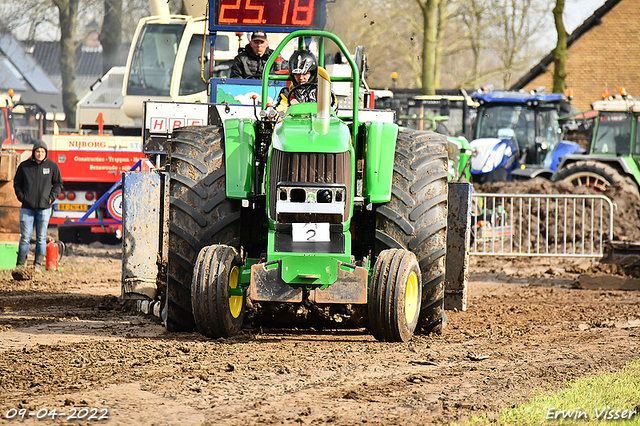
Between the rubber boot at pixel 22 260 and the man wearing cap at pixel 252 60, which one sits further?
the rubber boot at pixel 22 260

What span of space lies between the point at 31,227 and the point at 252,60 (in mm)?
4765

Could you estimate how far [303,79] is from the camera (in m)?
7.26

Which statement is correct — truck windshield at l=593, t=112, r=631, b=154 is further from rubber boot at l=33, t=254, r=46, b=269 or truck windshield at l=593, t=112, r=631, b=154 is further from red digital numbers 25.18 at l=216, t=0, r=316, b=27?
rubber boot at l=33, t=254, r=46, b=269

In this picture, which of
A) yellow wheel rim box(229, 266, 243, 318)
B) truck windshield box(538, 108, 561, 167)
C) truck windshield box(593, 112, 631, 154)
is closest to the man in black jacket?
yellow wheel rim box(229, 266, 243, 318)

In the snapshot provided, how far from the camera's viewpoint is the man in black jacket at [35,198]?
12477 mm

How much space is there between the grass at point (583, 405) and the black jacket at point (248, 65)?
224 inches

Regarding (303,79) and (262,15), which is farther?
(262,15)

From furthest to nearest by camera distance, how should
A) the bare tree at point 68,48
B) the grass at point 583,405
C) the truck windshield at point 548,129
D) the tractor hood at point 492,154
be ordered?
the bare tree at point 68,48 < the truck windshield at point 548,129 < the tractor hood at point 492,154 < the grass at point 583,405

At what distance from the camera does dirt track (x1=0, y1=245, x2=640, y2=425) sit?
4.56 metres

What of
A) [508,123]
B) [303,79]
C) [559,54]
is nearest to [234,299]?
[303,79]

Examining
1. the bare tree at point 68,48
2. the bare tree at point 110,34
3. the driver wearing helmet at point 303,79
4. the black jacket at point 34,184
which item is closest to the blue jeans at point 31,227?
the black jacket at point 34,184

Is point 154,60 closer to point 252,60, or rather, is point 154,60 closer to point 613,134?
point 252,60

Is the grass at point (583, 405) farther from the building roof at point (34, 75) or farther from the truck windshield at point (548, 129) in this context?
the building roof at point (34, 75)

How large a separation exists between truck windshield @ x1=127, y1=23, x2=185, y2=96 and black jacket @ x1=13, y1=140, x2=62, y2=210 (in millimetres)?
3977
